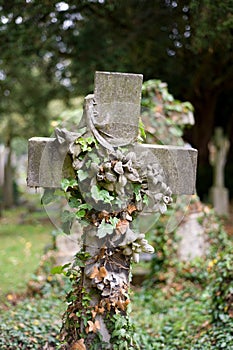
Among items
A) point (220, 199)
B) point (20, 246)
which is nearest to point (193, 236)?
point (20, 246)

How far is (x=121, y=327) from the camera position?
332 centimetres

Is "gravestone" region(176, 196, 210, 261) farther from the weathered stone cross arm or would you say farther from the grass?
the weathered stone cross arm

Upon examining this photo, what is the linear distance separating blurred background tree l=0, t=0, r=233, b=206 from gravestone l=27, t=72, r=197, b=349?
2.10 meters

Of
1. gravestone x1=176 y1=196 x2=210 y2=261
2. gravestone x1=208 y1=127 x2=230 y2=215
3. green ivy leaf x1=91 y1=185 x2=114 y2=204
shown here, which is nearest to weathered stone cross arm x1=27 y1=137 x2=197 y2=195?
green ivy leaf x1=91 y1=185 x2=114 y2=204

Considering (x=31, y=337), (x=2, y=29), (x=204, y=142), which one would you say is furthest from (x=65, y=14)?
(x=204, y=142)

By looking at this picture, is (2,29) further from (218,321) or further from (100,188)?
(218,321)

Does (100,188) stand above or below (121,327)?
above

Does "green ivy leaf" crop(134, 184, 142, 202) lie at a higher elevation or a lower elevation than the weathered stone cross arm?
lower

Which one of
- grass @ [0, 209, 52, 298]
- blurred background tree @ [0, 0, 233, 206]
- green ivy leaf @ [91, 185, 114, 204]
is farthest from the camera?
grass @ [0, 209, 52, 298]

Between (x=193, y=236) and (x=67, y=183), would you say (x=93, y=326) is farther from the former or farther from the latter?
(x=193, y=236)

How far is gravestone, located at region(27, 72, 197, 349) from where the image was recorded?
320 cm

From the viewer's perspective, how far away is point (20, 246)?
10.6 meters

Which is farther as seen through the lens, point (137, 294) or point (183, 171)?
point (137, 294)

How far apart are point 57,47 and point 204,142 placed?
6556mm
